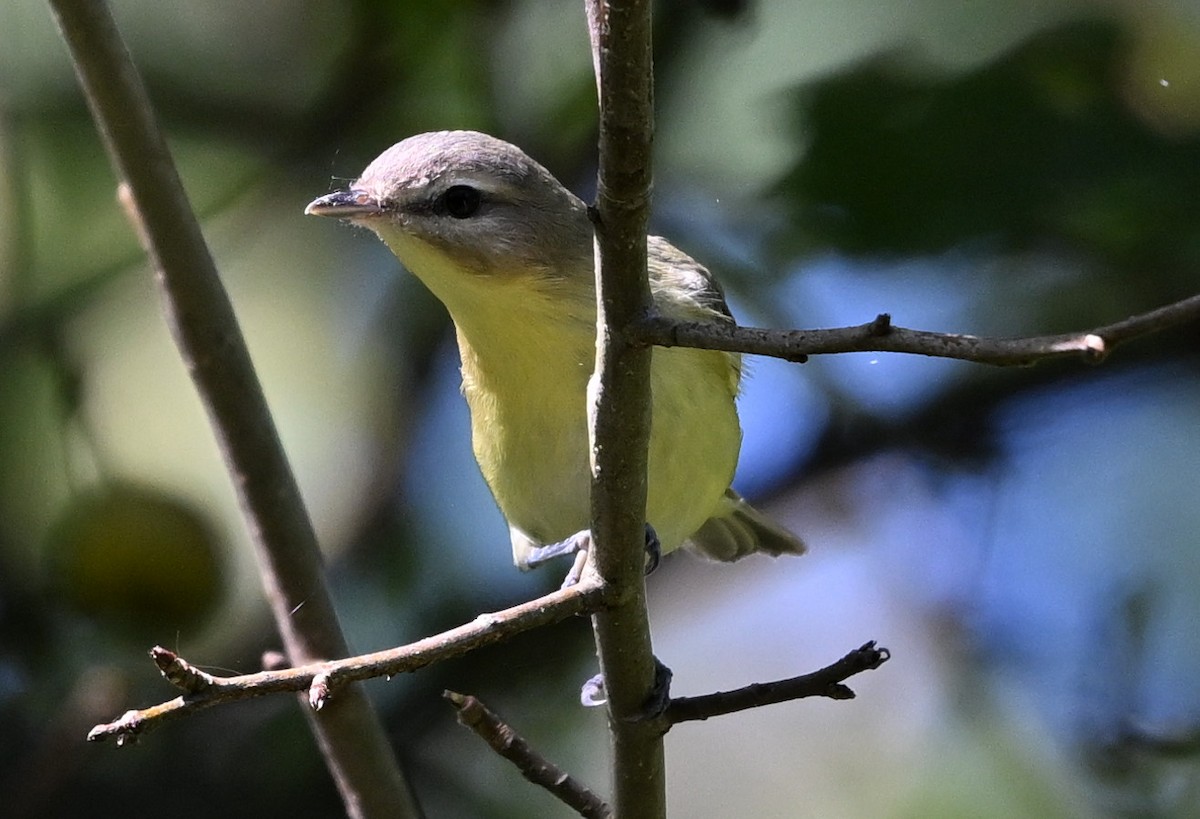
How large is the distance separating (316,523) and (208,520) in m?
0.37

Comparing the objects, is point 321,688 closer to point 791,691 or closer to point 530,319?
point 791,691

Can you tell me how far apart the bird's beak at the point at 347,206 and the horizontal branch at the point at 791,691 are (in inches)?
30.4

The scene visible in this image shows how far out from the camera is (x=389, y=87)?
2.88 m

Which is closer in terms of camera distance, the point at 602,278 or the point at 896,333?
the point at 896,333

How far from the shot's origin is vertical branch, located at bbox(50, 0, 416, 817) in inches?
71.7

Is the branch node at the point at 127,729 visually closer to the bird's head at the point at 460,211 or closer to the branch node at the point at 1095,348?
the branch node at the point at 1095,348

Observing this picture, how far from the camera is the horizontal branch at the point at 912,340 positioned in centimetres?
88

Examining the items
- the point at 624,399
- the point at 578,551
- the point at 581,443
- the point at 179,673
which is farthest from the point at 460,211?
the point at 179,673

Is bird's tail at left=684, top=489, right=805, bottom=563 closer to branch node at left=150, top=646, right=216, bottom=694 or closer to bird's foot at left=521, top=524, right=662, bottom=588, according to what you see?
bird's foot at left=521, top=524, right=662, bottom=588

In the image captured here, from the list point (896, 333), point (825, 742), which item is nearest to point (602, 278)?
point (896, 333)

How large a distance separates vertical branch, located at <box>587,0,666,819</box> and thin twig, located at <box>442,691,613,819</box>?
40mm

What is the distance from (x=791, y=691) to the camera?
4.50 ft

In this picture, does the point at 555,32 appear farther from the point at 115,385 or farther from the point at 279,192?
the point at 115,385

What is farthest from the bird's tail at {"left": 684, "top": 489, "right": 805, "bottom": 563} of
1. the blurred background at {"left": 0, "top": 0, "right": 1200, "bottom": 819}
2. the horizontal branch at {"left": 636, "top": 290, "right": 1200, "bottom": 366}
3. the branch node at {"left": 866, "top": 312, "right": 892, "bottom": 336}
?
the branch node at {"left": 866, "top": 312, "right": 892, "bottom": 336}
